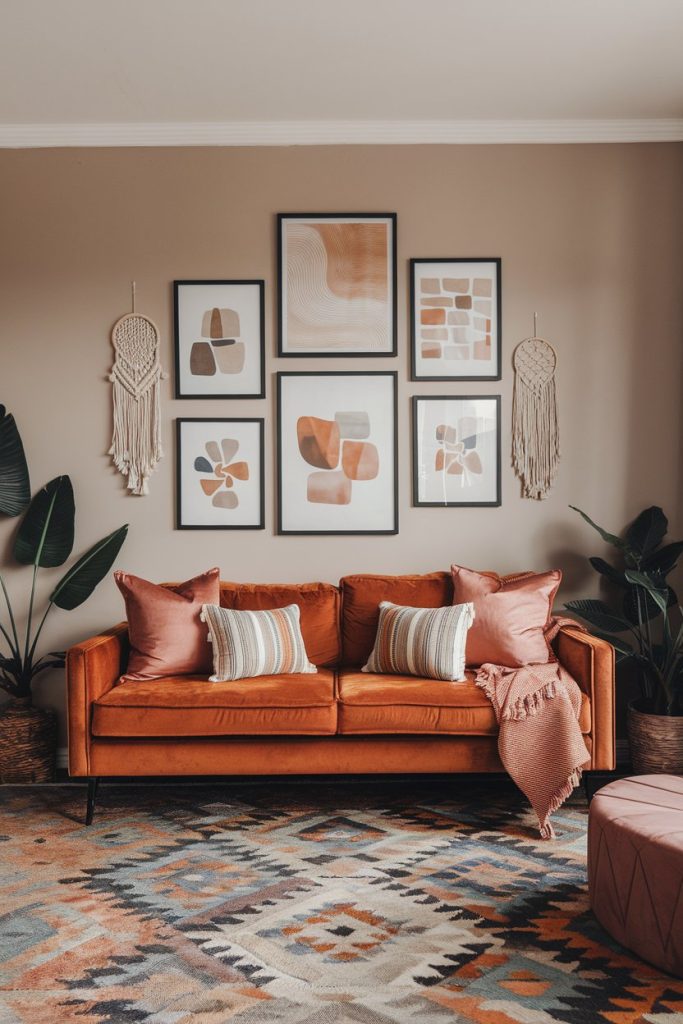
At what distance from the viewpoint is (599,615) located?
369 centimetres

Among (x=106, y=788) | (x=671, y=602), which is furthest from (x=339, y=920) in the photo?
(x=671, y=602)

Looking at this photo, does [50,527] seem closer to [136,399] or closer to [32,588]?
[32,588]

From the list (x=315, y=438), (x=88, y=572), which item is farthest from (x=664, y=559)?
(x=88, y=572)

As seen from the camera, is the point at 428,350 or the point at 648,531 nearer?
the point at 648,531

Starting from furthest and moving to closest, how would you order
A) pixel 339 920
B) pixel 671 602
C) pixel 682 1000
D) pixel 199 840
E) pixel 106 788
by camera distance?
pixel 671 602 < pixel 106 788 < pixel 199 840 < pixel 339 920 < pixel 682 1000

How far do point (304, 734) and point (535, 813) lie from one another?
0.91 metres

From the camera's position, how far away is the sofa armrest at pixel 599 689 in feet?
10.3

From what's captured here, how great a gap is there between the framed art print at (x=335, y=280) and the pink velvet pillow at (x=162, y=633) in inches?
50.9

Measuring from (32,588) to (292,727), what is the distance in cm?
153

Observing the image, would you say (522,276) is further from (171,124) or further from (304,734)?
(304,734)

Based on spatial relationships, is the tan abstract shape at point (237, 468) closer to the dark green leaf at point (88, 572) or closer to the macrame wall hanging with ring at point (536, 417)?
the dark green leaf at point (88, 572)

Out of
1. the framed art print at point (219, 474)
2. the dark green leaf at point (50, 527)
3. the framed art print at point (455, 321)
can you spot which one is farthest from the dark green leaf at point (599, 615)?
the dark green leaf at point (50, 527)

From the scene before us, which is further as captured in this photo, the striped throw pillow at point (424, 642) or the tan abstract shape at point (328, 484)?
the tan abstract shape at point (328, 484)

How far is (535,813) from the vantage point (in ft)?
10.4
